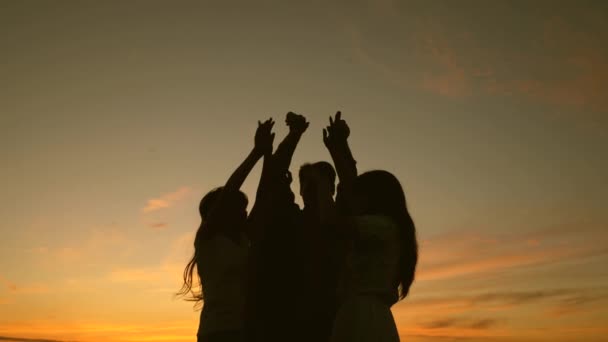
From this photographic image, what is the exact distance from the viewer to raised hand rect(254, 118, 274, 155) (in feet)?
16.9

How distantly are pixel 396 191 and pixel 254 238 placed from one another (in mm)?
1595

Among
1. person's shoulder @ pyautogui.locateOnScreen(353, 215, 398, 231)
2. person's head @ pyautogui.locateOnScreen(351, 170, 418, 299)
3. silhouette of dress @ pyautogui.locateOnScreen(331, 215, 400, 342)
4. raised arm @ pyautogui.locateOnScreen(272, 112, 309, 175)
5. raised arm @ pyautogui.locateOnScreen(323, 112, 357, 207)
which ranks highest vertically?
raised arm @ pyautogui.locateOnScreen(272, 112, 309, 175)

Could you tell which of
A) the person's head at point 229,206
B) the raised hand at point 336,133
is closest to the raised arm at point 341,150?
the raised hand at point 336,133

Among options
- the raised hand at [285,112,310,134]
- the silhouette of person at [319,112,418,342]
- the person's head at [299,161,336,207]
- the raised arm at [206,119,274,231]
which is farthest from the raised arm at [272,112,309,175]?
the silhouette of person at [319,112,418,342]

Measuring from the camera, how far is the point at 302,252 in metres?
5.80

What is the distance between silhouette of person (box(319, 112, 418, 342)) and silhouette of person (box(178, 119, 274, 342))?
0.81m

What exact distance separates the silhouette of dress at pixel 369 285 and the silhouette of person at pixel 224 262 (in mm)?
850

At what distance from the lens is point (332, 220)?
4086 millimetres

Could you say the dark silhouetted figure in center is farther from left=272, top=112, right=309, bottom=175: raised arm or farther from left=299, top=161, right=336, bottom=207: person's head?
left=299, top=161, right=336, bottom=207: person's head

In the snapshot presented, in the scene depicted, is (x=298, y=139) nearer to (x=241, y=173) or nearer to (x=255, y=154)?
(x=255, y=154)

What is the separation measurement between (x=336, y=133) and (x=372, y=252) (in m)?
1.17

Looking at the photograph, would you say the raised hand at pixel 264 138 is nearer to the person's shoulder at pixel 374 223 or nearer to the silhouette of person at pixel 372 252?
the silhouette of person at pixel 372 252

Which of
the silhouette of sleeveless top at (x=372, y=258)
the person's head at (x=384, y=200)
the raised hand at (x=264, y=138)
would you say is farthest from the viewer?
the raised hand at (x=264, y=138)

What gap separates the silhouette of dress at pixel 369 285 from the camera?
13.3ft
